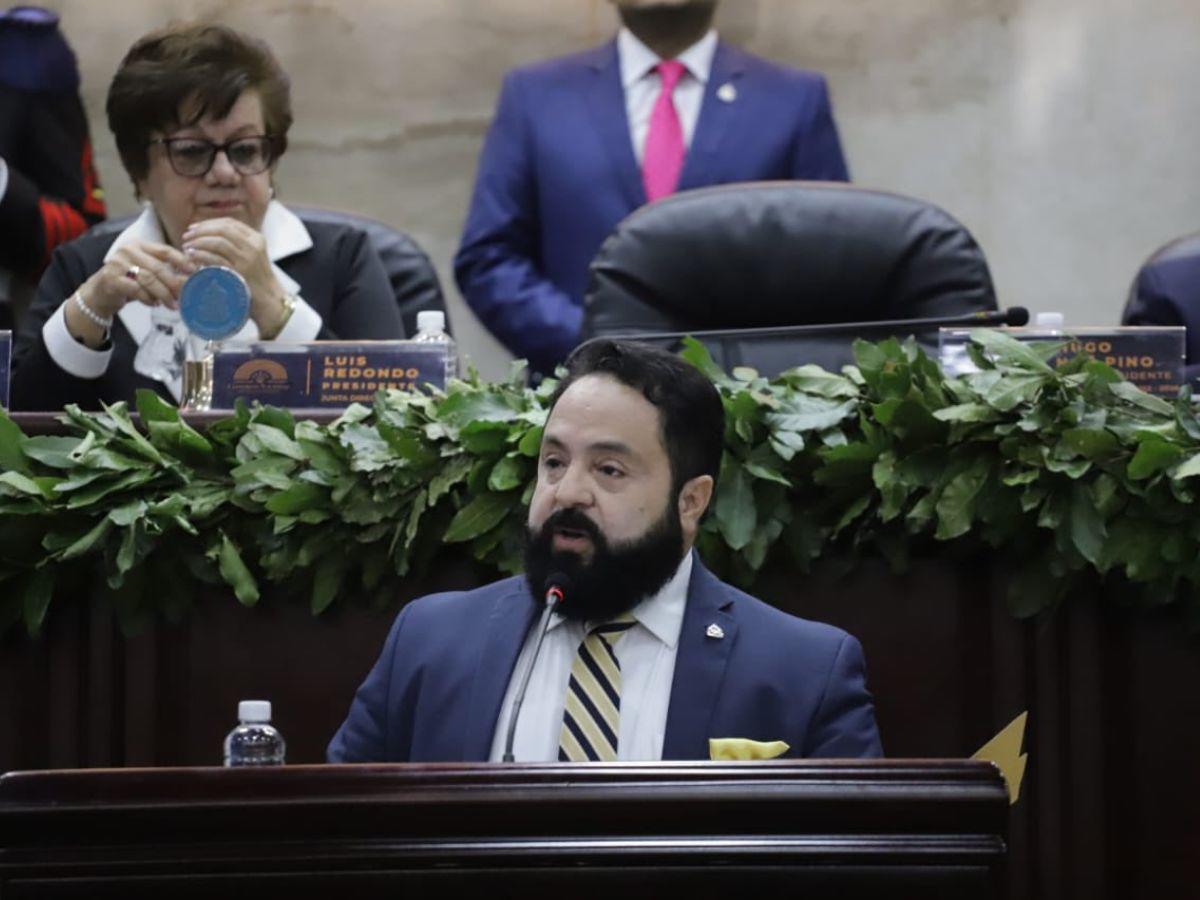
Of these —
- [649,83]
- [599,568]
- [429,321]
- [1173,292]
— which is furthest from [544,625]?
[649,83]

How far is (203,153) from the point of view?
11.6 ft

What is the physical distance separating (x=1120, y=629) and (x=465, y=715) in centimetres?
89

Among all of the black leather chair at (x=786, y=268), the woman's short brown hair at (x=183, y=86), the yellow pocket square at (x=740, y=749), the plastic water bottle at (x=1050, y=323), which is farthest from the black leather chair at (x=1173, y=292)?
the yellow pocket square at (x=740, y=749)

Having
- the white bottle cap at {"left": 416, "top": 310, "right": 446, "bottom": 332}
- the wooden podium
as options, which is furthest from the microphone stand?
the white bottle cap at {"left": 416, "top": 310, "right": 446, "bottom": 332}

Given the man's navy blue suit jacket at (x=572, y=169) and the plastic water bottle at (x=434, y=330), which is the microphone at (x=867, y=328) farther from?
the man's navy blue suit jacket at (x=572, y=169)

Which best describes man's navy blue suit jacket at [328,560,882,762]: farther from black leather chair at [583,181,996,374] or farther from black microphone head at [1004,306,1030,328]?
black leather chair at [583,181,996,374]

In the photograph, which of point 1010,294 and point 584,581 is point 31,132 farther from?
point 584,581

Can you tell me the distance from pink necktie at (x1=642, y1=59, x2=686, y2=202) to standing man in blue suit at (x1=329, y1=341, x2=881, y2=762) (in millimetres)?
2350

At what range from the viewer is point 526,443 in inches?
106

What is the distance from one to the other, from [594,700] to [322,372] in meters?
0.88

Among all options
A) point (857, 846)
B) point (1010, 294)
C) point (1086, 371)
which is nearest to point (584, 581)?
point (1086, 371)

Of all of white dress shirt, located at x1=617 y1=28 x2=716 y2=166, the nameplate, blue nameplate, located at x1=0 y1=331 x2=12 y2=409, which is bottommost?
blue nameplate, located at x1=0 y1=331 x2=12 y2=409

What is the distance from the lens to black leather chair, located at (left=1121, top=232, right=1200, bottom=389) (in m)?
3.53

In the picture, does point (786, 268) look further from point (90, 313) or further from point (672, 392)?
point (90, 313)
